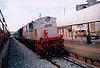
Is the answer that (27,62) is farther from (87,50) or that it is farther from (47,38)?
(87,50)

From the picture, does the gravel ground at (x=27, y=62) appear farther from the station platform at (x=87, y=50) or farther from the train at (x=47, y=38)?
the station platform at (x=87, y=50)

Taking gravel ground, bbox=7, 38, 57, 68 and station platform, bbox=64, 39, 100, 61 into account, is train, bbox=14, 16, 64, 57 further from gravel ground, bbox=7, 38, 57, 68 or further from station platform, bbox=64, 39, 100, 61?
station platform, bbox=64, 39, 100, 61

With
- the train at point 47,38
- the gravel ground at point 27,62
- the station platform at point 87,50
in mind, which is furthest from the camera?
the train at point 47,38

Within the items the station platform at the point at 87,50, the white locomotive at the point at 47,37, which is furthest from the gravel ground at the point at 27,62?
the station platform at the point at 87,50

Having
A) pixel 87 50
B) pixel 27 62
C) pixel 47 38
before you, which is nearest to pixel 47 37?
pixel 47 38

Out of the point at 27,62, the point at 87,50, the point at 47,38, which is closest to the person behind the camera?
the point at 27,62

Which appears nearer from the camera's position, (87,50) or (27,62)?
(27,62)

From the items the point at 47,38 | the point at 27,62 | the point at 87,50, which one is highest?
the point at 47,38

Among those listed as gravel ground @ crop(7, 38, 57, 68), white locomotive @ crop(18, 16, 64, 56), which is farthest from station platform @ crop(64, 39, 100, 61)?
gravel ground @ crop(7, 38, 57, 68)

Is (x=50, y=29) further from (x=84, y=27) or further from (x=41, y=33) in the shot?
(x=84, y=27)

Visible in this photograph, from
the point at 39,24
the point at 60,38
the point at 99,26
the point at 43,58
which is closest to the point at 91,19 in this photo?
the point at 60,38

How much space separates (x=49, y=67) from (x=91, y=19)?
868cm

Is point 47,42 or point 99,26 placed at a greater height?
point 99,26

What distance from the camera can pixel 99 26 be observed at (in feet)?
78.5
